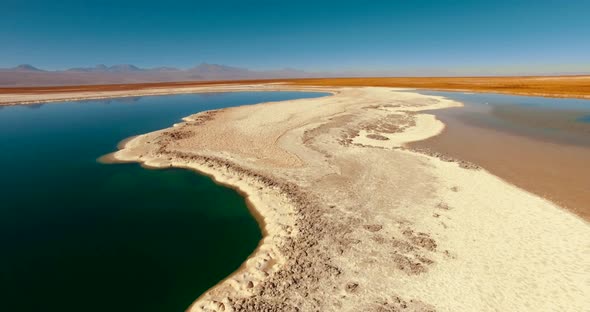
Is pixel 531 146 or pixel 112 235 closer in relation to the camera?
pixel 112 235

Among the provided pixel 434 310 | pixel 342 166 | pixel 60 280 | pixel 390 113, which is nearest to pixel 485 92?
pixel 390 113

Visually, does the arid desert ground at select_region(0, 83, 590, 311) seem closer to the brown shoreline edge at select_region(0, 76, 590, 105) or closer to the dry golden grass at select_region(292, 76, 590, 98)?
the brown shoreline edge at select_region(0, 76, 590, 105)

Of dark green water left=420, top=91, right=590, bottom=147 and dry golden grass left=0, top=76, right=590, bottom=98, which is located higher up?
dry golden grass left=0, top=76, right=590, bottom=98

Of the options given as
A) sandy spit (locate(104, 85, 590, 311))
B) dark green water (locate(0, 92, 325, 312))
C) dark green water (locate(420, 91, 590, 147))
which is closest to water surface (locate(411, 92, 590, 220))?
dark green water (locate(420, 91, 590, 147))

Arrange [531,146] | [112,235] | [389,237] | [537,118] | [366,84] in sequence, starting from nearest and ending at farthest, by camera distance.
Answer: [389,237]
[112,235]
[531,146]
[537,118]
[366,84]

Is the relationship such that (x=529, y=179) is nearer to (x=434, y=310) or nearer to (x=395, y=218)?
(x=395, y=218)

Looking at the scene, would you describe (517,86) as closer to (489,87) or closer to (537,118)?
(489,87)

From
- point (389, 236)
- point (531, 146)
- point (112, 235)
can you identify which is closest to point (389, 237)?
point (389, 236)

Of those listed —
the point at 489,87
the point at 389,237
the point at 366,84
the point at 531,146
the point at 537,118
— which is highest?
the point at 366,84
